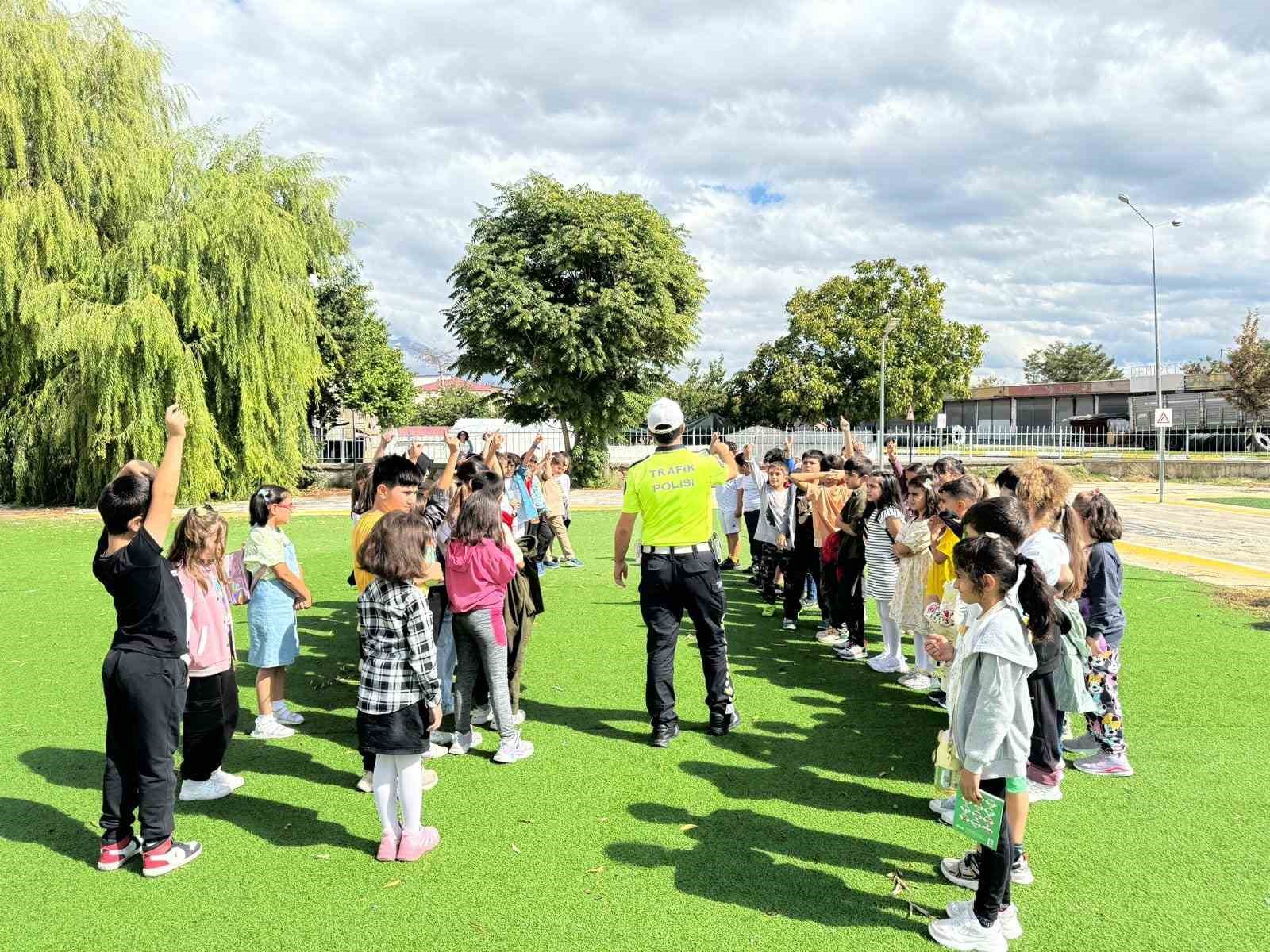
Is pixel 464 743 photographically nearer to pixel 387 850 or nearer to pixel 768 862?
pixel 387 850

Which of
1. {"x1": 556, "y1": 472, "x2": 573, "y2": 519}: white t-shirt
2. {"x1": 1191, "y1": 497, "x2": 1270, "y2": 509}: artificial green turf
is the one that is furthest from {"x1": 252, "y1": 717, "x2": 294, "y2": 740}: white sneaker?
{"x1": 1191, "y1": 497, "x2": 1270, "y2": 509}: artificial green turf

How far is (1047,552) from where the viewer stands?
14.4 ft

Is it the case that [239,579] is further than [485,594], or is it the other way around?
[239,579]

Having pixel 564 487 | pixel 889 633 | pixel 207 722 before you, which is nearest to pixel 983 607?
pixel 889 633

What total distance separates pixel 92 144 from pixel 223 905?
23659 mm

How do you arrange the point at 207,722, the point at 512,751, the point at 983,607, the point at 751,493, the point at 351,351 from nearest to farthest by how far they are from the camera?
the point at 983,607
the point at 207,722
the point at 512,751
the point at 751,493
the point at 351,351

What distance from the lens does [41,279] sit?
65.9ft

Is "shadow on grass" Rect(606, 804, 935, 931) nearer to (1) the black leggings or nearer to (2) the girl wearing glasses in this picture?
(1) the black leggings

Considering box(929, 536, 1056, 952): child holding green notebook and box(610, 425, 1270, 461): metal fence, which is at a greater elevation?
box(610, 425, 1270, 461): metal fence

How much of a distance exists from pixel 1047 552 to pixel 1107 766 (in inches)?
59.1

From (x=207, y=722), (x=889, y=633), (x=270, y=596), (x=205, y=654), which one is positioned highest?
(x=270, y=596)

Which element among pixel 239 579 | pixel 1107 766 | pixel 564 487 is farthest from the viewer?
pixel 564 487

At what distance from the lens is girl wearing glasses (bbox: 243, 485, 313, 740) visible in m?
5.42

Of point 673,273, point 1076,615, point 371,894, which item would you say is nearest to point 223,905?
point 371,894
